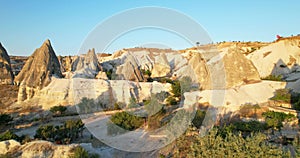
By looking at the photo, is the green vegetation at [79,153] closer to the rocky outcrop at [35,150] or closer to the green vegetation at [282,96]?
the rocky outcrop at [35,150]

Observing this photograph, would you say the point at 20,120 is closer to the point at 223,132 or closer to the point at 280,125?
the point at 223,132

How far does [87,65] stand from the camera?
25.2 metres

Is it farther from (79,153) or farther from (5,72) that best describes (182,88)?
(5,72)

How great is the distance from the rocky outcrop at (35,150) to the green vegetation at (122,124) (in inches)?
147

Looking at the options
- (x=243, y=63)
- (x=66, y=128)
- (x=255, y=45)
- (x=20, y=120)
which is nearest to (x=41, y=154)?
(x=66, y=128)

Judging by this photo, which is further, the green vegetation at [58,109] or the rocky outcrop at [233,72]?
the rocky outcrop at [233,72]

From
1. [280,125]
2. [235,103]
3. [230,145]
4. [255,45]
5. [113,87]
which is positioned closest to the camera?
[230,145]

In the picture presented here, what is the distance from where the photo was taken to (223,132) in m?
7.97

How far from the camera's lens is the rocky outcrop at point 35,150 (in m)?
6.75

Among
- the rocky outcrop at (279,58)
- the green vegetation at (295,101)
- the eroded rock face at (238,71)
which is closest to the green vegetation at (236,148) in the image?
the green vegetation at (295,101)

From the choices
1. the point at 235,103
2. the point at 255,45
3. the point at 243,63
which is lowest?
the point at 235,103

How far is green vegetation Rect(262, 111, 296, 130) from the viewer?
31.8 feet

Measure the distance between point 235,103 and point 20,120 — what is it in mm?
11634

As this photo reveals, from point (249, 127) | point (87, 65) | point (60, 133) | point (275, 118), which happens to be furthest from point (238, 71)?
point (87, 65)
